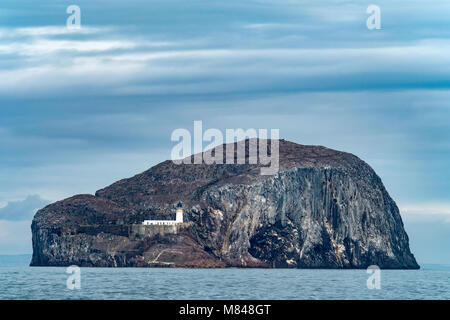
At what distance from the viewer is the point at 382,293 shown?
495ft

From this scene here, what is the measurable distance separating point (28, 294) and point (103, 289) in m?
14.9
